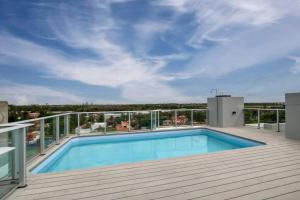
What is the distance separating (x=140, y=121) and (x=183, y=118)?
2.20 m

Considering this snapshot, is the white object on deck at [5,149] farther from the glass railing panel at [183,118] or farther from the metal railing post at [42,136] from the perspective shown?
the glass railing panel at [183,118]

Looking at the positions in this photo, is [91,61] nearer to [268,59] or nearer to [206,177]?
[268,59]

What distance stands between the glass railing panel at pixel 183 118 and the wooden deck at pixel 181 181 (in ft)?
21.1

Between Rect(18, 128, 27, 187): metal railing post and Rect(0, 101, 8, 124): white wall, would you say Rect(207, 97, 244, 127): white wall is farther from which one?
Rect(18, 128, 27, 187): metal railing post

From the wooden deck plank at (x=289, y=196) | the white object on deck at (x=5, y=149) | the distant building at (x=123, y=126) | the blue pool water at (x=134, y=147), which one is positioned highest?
the white object on deck at (x=5, y=149)

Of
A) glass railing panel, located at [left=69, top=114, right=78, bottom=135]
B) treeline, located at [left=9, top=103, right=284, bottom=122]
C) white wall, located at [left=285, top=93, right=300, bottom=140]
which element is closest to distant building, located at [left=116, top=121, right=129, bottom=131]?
treeline, located at [left=9, top=103, right=284, bottom=122]

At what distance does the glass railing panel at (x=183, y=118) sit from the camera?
1128 cm

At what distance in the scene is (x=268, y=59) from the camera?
504 inches

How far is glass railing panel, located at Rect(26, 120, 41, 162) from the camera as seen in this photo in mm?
4828

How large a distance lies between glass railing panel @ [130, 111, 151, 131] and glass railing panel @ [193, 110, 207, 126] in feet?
7.77

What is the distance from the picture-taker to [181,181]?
3.47 meters

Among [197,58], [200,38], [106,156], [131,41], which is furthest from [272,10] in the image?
[106,156]

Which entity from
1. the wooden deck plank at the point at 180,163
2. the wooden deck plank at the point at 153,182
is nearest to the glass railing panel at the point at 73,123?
the wooden deck plank at the point at 180,163

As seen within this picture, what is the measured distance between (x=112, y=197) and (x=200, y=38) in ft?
36.0
